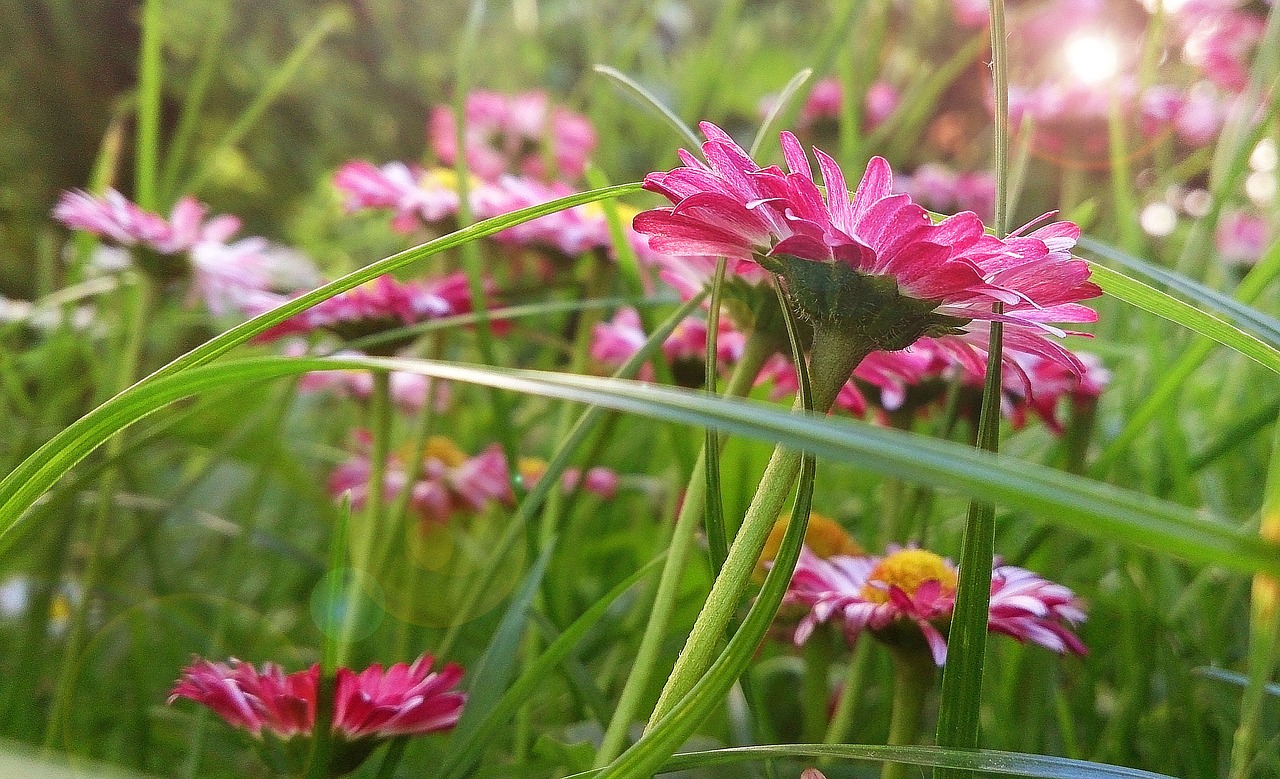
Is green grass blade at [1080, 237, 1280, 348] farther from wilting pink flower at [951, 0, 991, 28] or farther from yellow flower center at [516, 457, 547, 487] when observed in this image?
wilting pink flower at [951, 0, 991, 28]

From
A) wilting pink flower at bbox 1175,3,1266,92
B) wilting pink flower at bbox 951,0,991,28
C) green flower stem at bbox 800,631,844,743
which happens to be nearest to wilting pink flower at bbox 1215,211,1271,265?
wilting pink flower at bbox 1175,3,1266,92

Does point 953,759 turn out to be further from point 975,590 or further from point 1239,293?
point 1239,293

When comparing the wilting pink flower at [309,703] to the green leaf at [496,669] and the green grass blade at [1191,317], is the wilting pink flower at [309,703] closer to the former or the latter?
the green leaf at [496,669]

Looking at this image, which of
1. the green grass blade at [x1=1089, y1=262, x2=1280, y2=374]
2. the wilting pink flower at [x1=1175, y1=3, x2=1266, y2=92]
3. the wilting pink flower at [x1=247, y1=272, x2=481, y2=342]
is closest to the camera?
the green grass blade at [x1=1089, y1=262, x2=1280, y2=374]

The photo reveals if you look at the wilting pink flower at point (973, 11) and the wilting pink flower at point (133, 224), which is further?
the wilting pink flower at point (973, 11)

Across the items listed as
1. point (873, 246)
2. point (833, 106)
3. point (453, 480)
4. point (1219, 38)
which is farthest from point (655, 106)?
point (833, 106)

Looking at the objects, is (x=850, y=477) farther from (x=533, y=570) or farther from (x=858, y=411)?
(x=533, y=570)

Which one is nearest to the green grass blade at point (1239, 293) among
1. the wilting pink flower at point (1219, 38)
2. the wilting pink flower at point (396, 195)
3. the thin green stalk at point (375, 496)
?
the thin green stalk at point (375, 496)
